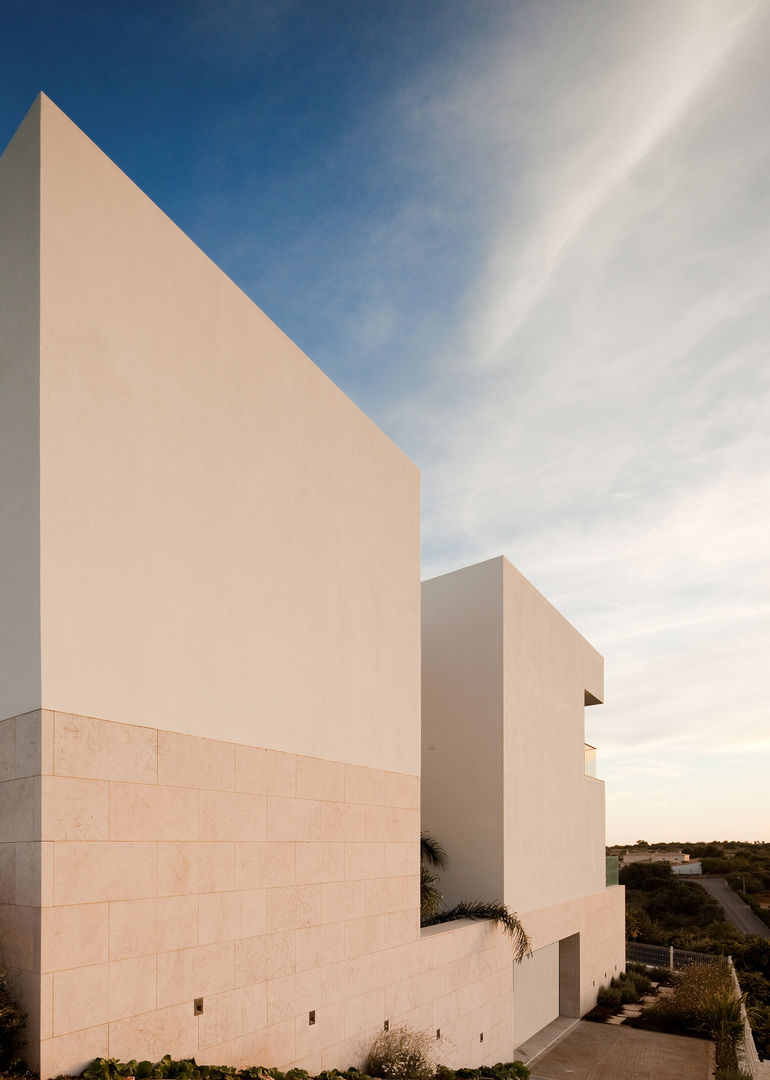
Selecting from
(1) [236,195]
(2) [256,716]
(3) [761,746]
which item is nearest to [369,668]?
(2) [256,716]

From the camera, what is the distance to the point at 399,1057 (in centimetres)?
1002

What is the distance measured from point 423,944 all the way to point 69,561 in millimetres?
8089

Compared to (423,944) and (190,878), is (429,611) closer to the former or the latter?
(423,944)

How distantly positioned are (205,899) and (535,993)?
14.1 m

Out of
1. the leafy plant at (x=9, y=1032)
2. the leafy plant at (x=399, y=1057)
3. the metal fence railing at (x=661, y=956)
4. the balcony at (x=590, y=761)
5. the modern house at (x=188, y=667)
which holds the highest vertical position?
the modern house at (x=188, y=667)

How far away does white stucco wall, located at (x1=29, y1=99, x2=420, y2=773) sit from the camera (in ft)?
22.4

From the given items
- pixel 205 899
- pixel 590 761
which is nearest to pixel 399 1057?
pixel 205 899

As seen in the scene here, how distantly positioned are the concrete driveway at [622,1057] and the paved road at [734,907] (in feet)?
74.3

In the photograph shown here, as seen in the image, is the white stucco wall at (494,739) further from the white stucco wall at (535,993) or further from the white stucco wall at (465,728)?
the white stucco wall at (535,993)

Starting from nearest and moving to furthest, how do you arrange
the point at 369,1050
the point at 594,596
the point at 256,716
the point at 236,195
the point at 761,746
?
1. the point at 256,716
2. the point at 369,1050
3. the point at 236,195
4. the point at 594,596
5. the point at 761,746

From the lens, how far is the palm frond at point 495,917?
14.4m

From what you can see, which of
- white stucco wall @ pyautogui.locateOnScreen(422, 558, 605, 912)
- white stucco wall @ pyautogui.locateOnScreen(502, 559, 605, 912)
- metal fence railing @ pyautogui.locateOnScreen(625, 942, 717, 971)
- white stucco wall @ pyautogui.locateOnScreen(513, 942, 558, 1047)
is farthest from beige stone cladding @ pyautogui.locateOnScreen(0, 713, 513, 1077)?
metal fence railing @ pyautogui.locateOnScreen(625, 942, 717, 971)

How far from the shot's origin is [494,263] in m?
14.9

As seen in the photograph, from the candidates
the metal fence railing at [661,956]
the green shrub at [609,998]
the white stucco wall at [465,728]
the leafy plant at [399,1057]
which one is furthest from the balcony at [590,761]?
the leafy plant at [399,1057]
